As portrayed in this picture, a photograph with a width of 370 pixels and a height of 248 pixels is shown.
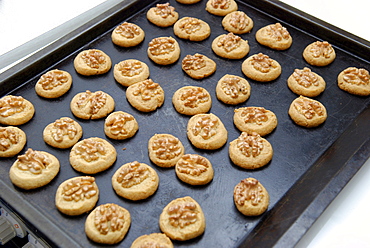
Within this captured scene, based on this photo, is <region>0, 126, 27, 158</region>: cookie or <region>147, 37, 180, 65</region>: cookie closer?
<region>0, 126, 27, 158</region>: cookie

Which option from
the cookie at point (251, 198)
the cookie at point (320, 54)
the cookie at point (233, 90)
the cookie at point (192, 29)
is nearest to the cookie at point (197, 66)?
the cookie at point (233, 90)

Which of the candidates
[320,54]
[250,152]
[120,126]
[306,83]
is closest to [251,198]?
[250,152]

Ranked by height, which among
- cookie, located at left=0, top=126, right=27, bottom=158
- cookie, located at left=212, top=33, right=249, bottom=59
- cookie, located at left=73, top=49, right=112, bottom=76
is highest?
cookie, located at left=212, top=33, right=249, bottom=59

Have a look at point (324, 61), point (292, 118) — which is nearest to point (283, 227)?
point (292, 118)

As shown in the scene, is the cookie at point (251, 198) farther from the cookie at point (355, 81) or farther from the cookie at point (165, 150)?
the cookie at point (355, 81)

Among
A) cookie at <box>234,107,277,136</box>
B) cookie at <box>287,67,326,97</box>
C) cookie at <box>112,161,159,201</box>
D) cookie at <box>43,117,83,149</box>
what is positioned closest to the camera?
cookie at <box>112,161,159,201</box>

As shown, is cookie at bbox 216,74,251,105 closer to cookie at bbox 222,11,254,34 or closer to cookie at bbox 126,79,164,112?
cookie at bbox 126,79,164,112

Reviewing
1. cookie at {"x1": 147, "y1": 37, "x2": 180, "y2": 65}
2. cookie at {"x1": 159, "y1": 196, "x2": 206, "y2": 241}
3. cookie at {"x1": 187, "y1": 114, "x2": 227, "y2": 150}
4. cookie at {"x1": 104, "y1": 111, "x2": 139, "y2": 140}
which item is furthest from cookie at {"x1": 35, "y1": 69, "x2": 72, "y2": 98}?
cookie at {"x1": 159, "y1": 196, "x2": 206, "y2": 241}
